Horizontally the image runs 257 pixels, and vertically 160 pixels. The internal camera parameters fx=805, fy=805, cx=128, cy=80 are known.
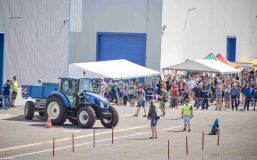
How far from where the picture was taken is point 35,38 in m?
46.8

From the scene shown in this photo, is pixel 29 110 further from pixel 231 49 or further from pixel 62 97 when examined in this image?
pixel 231 49

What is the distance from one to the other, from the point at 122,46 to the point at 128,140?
3109cm

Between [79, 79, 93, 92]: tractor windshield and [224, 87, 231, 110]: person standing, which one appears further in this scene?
[224, 87, 231, 110]: person standing

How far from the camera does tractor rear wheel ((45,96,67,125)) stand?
33.7 m

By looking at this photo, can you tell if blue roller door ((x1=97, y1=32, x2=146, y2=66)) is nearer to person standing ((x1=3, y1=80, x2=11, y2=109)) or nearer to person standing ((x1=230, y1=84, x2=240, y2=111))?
person standing ((x1=230, y1=84, x2=240, y2=111))

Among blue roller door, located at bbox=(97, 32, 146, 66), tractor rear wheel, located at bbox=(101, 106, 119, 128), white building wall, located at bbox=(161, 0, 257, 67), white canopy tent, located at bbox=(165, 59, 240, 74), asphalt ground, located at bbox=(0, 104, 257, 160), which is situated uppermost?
white building wall, located at bbox=(161, 0, 257, 67)

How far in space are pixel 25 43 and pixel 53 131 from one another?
1543cm

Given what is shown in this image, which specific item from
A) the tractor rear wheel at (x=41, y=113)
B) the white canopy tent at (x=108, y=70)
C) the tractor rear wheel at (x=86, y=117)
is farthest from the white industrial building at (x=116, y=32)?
the tractor rear wheel at (x=86, y=117)

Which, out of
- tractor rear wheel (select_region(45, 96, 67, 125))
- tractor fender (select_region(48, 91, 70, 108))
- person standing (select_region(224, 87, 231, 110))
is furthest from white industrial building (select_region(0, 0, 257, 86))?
tractor rear wheel (select_region(45, 96, 67, 125))

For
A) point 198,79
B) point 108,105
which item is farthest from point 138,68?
point 108,105

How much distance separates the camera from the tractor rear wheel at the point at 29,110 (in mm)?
Result: 35500

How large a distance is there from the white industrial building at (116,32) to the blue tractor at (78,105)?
37.6 ft

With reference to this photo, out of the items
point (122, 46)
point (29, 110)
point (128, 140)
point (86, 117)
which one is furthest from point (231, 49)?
point (128, 140)

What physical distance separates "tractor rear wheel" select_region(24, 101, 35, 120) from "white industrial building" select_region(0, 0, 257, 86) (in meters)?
10.2
